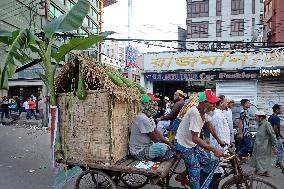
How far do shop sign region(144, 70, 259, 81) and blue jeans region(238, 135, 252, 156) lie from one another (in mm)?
10953

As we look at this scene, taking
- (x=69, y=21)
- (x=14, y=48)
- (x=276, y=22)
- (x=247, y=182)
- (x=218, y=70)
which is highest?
(x=276, y=22)

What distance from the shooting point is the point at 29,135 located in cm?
1498

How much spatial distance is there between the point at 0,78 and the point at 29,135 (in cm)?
1009

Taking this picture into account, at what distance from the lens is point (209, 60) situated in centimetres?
2014

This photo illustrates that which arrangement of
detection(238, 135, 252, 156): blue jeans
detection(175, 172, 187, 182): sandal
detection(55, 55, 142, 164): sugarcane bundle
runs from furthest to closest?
detection(238, 135, 252, 156): blue jeans, detection(175, 172, 187, 182): sandal, detection(55, 55, 142, 164): sugarcane bundle

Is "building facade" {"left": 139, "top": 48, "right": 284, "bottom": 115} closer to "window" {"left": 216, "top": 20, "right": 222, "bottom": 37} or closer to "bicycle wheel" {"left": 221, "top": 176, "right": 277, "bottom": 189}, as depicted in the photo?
"bicycle wheel" {"left": 221, "top": 176, "right": 277, "bottom": 189}

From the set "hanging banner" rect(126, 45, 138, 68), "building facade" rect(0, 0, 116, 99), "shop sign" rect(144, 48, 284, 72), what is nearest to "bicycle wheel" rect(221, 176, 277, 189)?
"hanging banner" rect(126, 45, 138, 68)

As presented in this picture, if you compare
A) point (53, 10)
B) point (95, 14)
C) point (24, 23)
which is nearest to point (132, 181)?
point (24, 23)

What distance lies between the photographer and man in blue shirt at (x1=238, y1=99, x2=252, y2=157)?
30.1 ft

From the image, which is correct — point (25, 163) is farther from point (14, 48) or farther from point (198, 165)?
point (198, 165)

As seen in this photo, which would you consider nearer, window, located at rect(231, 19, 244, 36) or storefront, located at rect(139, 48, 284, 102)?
storefront, located at rect(139, 48, 284, 102)

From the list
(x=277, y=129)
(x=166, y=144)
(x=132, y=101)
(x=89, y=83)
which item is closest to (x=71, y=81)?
(x=89, y=83)

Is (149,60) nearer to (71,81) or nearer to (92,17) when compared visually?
(71,81)

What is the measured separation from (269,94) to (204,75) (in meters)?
4.06
